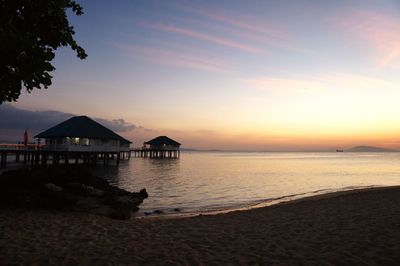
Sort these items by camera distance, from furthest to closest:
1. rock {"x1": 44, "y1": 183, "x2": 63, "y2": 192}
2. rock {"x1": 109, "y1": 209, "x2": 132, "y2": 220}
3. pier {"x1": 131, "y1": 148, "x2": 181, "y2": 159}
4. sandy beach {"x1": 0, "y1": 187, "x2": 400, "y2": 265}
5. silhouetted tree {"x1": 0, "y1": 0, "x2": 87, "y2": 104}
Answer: pier {"x1": 131, "y1": 148, "x2": 181, "y2": 159} < rock {"x1": 44, "y1": 183, "x2": 63, "y2": 192} < rock {"x1": 109, "y1": 209, "x2": 132, "y2": 220} < sandy beach {"x1": 0, "y1": 187, "x2": 400, "y2": 265} < silhouetted tree {"x1": 0, "y1": 0, "x2": 87, "y2": 104}

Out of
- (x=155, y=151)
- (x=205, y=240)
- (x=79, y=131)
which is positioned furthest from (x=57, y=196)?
(x=155, y=151)

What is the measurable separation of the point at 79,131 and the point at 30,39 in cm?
4185

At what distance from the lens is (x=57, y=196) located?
566 inches

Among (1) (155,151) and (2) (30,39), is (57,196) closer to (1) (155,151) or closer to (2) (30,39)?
(2) (30,39)

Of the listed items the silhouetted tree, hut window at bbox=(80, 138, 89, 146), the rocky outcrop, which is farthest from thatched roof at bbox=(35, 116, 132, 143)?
the silhouetted tree

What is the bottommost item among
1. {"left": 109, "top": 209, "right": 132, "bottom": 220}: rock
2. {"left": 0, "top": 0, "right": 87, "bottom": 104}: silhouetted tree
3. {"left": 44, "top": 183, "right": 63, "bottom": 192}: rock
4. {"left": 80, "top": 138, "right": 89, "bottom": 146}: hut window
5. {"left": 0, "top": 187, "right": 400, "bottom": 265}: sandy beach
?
{"left": 109, "top": 209, "right": 132, "bottom": 220}: rock

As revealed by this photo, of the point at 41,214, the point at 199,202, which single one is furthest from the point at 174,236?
the point at 199,202

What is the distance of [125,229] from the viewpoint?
419 inches

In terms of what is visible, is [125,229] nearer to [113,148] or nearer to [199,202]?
[199,202]

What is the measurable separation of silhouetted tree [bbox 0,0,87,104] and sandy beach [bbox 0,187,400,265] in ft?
12.6

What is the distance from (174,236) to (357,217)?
6.70 meters

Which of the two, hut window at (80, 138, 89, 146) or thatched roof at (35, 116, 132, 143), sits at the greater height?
thatched roof at (35, 116, 132, 143)

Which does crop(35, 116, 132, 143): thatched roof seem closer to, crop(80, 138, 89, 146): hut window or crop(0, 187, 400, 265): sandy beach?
crop(80, 138, 89, 146): hut window

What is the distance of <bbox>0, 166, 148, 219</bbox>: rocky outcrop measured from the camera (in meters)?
14.0
